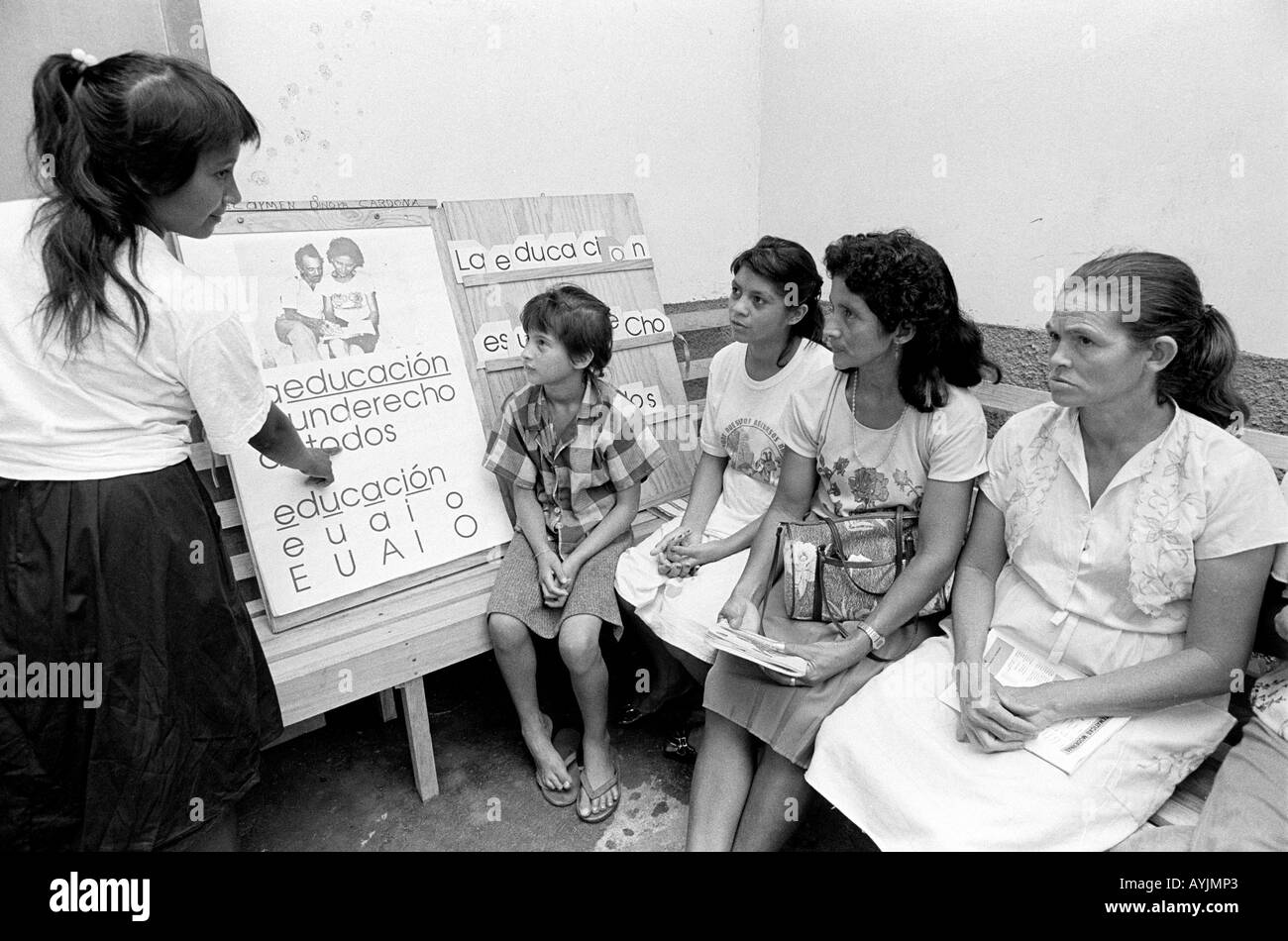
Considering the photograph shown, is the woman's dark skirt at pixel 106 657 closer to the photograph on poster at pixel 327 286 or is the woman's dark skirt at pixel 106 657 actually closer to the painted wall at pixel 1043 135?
the photograph on poster at pixel 327 286

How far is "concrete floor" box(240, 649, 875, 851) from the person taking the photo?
81.4 inches

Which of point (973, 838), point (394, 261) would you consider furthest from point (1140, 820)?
point (394, 261)

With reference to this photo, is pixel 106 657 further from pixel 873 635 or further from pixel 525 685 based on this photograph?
pixel 873 635

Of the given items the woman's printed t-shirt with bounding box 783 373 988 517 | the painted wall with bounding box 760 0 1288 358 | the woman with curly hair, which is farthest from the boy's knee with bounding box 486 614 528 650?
the painted wall with bounding box 760 0 1288 358

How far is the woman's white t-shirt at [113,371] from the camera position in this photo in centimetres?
131

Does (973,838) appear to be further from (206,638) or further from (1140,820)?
(206,638)

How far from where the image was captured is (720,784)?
183cm

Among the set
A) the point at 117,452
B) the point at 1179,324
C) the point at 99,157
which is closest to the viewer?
the point at 99,157

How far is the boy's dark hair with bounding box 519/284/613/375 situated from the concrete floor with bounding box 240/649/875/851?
1.18 m

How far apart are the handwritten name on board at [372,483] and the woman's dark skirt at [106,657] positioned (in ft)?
1.88

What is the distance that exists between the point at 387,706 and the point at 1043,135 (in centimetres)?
269

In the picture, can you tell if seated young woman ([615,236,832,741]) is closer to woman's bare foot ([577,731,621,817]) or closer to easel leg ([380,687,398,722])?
woman's bare foot ([577,731,621,817])
